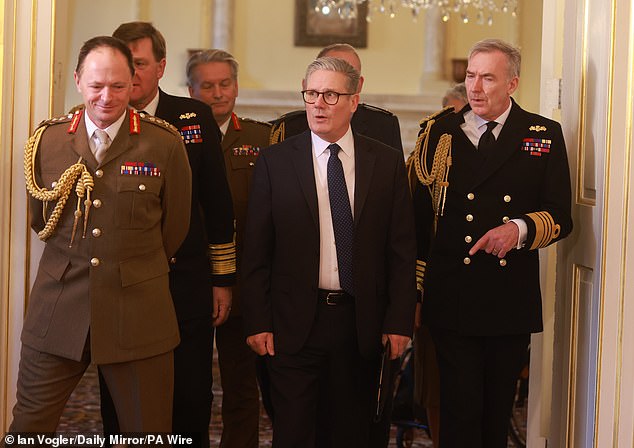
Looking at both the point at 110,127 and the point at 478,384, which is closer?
the point at 110,127

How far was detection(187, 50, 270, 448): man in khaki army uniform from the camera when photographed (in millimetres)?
3873

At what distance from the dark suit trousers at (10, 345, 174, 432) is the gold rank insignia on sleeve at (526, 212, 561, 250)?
48.0 inches

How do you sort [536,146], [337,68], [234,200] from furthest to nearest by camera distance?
[234,200] < [536,146] < [337,68]

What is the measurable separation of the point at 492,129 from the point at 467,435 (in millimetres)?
1049

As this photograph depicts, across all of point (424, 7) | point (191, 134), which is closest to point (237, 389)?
point (191, 134)

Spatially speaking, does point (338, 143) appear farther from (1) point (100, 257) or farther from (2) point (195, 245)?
(1) point (100, 257)

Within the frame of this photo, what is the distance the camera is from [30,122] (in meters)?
3.39

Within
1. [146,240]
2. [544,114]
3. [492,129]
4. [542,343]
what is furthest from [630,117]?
[146,240]

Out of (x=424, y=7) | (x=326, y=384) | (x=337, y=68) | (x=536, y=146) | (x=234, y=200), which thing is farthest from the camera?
(x=424, y=7)

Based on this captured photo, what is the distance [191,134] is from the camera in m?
3.35

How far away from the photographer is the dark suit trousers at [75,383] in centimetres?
281

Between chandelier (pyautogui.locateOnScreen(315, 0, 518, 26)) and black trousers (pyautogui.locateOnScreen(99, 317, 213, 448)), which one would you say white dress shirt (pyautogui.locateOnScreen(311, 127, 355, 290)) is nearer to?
black trousers (pyautogui.locateOnScreen(99, 317, 213, 448))

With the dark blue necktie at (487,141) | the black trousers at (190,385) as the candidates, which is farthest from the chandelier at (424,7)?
the black trousers at (190,385)

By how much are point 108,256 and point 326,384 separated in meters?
0.84
